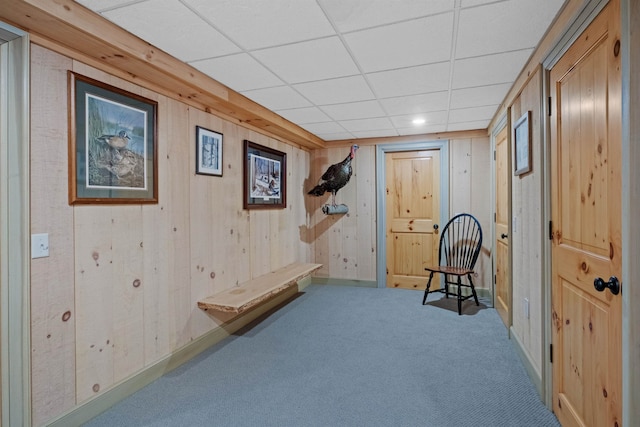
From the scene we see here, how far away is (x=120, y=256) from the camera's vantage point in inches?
86.4

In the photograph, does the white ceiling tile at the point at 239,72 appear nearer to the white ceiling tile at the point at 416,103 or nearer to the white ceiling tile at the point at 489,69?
the white ceiling tile at the point at 416,103

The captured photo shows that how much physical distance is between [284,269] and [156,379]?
6.81 feet

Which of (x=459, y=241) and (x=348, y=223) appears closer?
(x=459, y=241)

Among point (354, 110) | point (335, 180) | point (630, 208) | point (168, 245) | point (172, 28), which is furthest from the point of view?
point (335, 180)

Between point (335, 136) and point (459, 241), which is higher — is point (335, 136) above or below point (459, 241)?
above

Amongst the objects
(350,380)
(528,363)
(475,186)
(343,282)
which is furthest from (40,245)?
(475,186)

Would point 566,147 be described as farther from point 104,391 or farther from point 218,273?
point 104,391

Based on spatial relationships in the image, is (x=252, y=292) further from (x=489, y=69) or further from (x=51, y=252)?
(x=489, y=69)

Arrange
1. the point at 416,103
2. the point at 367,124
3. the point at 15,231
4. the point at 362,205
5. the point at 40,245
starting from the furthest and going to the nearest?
1. the point at 362,205
2. the point at 367,124
3. the point at 416,103
4. the point at 40,245
5. the point at 15,231

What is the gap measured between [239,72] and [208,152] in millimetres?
830

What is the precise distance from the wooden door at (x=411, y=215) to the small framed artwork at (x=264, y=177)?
1647mm

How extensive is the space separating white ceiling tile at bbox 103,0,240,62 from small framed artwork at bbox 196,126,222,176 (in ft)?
2.61

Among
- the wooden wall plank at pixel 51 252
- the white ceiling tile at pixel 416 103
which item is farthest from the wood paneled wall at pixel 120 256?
the white ceiling tile at pixel 416 103

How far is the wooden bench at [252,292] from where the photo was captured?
2.79 meters
